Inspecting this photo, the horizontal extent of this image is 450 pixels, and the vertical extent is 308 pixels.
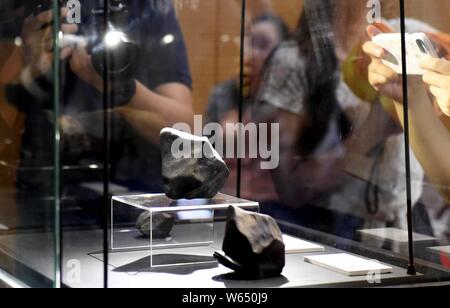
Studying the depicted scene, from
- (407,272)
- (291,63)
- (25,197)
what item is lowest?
(407,272)

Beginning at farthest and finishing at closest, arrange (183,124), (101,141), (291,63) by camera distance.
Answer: (291,63)
(101,141)
(183,124)

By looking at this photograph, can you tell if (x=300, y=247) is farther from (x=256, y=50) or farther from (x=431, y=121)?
(x=256, y=50)

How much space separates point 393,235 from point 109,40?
0.99 meters

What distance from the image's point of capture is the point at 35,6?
6.21 ft

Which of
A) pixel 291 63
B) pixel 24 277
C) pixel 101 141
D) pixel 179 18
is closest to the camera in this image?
pixel 24 277

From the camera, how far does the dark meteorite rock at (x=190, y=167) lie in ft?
6.55

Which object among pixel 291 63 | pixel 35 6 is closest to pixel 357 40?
pixel 291 63

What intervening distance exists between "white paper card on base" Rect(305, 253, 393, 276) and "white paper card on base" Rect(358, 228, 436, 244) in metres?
0.30

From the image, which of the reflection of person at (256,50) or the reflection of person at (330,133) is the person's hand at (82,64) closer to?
the reflection of person at (256,50)

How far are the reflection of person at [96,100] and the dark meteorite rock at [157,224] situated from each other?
229 mm

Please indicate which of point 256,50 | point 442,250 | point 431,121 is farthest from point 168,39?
point 442,250

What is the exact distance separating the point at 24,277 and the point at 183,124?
492mm

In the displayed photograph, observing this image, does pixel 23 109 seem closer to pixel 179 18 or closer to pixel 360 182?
pixel 179 18

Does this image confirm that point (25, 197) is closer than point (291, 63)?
Yes
